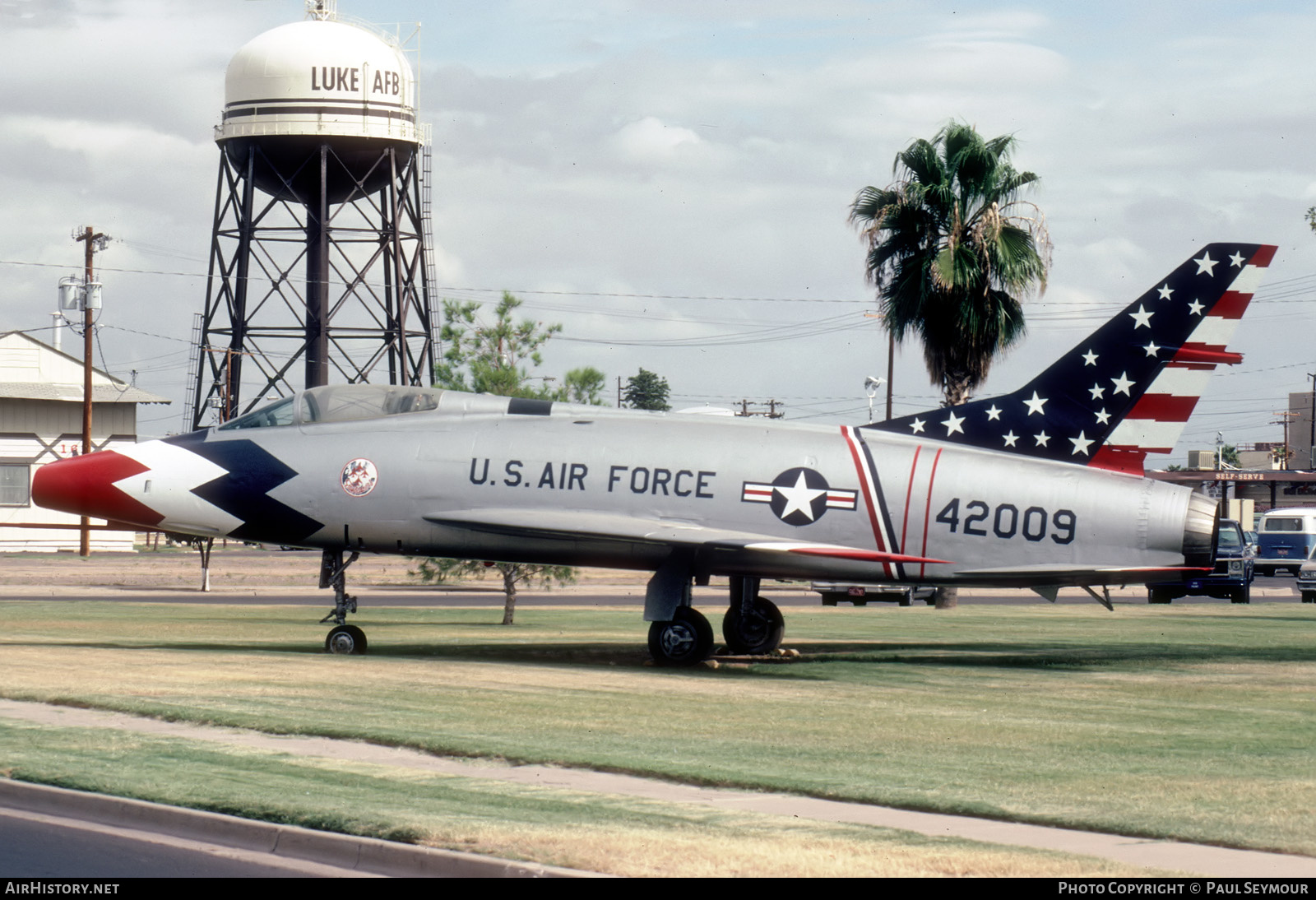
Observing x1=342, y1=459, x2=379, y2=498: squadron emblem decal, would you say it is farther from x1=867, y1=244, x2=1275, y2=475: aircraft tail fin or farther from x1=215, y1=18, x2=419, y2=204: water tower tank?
x1=215, y1=18, x2=419, y2=204: water tower tank

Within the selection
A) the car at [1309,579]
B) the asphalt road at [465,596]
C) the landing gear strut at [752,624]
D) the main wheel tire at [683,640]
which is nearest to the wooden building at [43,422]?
the asphalt road at [465,596]

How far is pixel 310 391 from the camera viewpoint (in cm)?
2125

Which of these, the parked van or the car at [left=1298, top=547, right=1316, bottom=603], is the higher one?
the parked van

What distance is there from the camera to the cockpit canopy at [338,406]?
21.2m

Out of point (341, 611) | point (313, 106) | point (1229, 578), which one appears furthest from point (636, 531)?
point (313, 106)

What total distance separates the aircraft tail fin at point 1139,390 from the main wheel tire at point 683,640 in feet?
12.3

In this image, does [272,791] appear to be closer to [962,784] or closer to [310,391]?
[962,784]

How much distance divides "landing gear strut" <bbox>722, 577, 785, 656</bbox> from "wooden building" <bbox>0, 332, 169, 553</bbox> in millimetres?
50878

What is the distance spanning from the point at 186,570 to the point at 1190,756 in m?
45.6

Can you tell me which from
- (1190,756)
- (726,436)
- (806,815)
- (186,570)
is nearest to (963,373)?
(726,436)

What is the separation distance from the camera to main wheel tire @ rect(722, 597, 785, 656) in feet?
73.9

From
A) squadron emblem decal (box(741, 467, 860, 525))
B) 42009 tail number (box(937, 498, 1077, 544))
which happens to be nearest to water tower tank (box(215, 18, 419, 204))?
squadron emblem decal (box(741, 467, 860, 525))

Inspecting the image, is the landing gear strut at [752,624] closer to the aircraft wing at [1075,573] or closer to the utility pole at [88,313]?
the aircraft wing at [1075,573]

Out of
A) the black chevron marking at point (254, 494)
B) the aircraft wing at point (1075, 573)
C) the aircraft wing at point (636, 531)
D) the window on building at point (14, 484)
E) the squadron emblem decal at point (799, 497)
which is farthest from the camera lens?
the window on building at point (14, 484)
